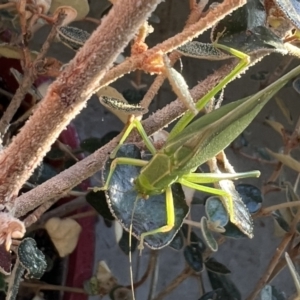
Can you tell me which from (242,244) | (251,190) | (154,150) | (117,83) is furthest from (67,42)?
(242,244)

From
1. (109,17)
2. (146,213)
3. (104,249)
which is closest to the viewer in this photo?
(109,17)

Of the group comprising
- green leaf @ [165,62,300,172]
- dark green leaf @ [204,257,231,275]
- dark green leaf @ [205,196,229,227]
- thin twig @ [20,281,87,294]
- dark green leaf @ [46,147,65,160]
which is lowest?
thin twig @ [20,281,87,294]

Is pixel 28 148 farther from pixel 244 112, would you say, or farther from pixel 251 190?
pixel 251 190

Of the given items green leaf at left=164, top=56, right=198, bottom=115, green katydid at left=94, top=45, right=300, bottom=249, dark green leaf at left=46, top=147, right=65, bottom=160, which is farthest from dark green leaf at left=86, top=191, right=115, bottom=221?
green leaf at left=164, top=56, right=198, bottom=115

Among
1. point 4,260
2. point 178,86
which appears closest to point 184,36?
point 178,86

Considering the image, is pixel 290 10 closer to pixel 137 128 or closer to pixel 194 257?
pixel 137 128

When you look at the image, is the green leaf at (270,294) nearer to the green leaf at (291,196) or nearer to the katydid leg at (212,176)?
the green leaf at (291,196)

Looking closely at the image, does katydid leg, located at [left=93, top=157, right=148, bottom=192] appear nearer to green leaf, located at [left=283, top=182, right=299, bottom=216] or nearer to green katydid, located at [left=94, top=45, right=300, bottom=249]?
green katydid, located at [left=94, top=45, right=300, bottom=249]
